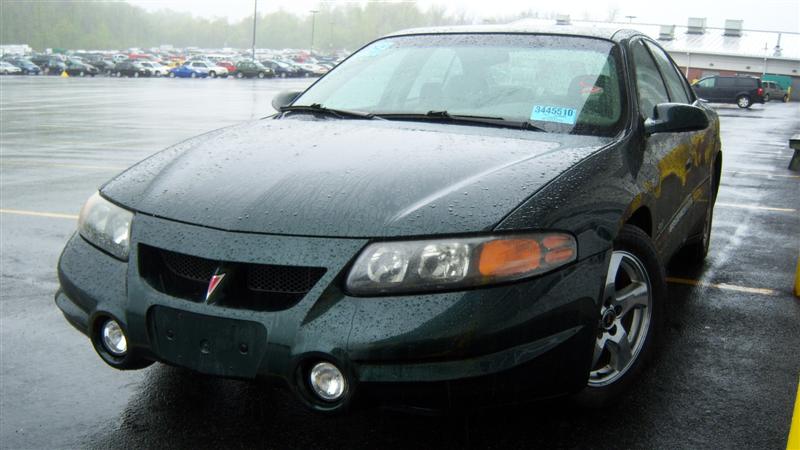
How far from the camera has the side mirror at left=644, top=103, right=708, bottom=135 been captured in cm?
354

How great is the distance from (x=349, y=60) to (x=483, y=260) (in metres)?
2.23

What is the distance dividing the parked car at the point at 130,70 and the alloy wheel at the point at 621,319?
67309 millimetres

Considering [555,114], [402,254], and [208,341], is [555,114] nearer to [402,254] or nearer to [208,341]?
[402,254]

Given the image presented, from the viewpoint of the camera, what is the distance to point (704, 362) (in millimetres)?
3756

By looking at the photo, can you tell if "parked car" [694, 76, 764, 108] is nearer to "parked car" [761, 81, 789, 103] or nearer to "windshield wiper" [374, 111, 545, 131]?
"parked car" [761, 81, 789, 103]

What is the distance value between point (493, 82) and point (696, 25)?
7163cm

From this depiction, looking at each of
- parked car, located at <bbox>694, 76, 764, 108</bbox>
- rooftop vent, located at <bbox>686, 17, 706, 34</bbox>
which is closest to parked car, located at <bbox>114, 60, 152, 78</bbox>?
parked car, located at <bbox>694, 76, 764, 108</bbox>

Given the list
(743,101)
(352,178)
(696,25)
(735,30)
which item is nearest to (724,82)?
(743,101)

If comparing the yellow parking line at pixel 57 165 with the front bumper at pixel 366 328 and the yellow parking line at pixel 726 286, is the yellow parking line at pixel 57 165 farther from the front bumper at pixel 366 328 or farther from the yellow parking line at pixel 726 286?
the front bumper at pixel 366 328

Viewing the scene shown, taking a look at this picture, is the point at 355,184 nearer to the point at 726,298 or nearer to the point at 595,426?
the point at 595,426

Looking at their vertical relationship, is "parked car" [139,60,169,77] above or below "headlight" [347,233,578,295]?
below

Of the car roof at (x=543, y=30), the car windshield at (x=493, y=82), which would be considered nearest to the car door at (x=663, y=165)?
the car roof at (x=543, y=30)

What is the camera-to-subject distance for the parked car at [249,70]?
67562 millimetres

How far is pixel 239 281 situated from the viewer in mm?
2514
